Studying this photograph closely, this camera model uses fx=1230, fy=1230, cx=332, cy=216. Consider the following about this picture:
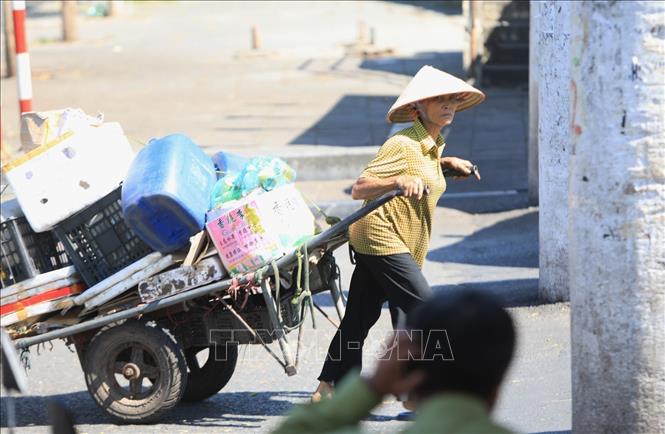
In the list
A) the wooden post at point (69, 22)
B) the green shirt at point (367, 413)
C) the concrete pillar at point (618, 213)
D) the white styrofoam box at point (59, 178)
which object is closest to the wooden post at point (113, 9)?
the wooden post at point (69, 22)

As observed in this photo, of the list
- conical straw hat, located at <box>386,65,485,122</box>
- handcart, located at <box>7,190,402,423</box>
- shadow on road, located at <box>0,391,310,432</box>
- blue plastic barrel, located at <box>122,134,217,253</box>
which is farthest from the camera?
shadow on road, located at <box>0,391,310,432</box>

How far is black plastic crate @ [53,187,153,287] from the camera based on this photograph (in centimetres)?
590

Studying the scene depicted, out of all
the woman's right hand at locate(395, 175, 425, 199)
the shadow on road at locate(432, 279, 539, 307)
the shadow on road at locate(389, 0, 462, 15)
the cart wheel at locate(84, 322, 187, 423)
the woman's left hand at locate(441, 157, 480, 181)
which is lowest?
the shadow on road at locate(389, 0, 462, 15)

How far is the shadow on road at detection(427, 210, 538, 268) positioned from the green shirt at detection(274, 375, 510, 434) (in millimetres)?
6712

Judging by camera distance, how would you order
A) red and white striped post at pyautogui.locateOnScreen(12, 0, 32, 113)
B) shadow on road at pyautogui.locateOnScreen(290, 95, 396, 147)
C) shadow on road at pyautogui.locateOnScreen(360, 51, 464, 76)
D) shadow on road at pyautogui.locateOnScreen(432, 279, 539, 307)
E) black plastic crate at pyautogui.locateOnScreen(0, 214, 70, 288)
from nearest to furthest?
1. black plastic crate at pyautogui.locateOnScreen(0, 214, 70, 288)
2. shadow on road at pyautogui.locateOnScreen(432, 279, 539, 307)
3. red and white striped post at pyautogui.locateOnScreen(12, 0, 32, 113)
4. shadow on road at pyautogui.locateOnScreen(290, 95, 396, 147)
5. shadow on road at pyautogui.locateOnScreen(360, 51, 464, 76)

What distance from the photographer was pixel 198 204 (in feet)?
19.0

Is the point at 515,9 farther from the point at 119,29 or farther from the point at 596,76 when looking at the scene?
the point at 596,76

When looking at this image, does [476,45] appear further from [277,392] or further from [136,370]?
[136,370]

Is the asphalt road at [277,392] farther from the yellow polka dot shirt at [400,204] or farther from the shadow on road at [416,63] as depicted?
the shadow on road at [416,63]

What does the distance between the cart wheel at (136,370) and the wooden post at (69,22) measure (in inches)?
852

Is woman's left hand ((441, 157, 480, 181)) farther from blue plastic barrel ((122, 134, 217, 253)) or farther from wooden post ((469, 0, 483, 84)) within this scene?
wooden post ((469, 0, 483, 84))

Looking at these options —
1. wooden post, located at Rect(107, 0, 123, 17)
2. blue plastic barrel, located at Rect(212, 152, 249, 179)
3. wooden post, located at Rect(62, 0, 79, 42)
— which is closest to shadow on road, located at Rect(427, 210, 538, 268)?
blue plastic barrel, located at Rect(212, 152, 249, 179)

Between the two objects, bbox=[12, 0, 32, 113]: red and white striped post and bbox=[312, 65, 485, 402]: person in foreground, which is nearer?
bbox=[312, 65, 485, 402]: person in foreground

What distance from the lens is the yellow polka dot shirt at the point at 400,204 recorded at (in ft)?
18.6
